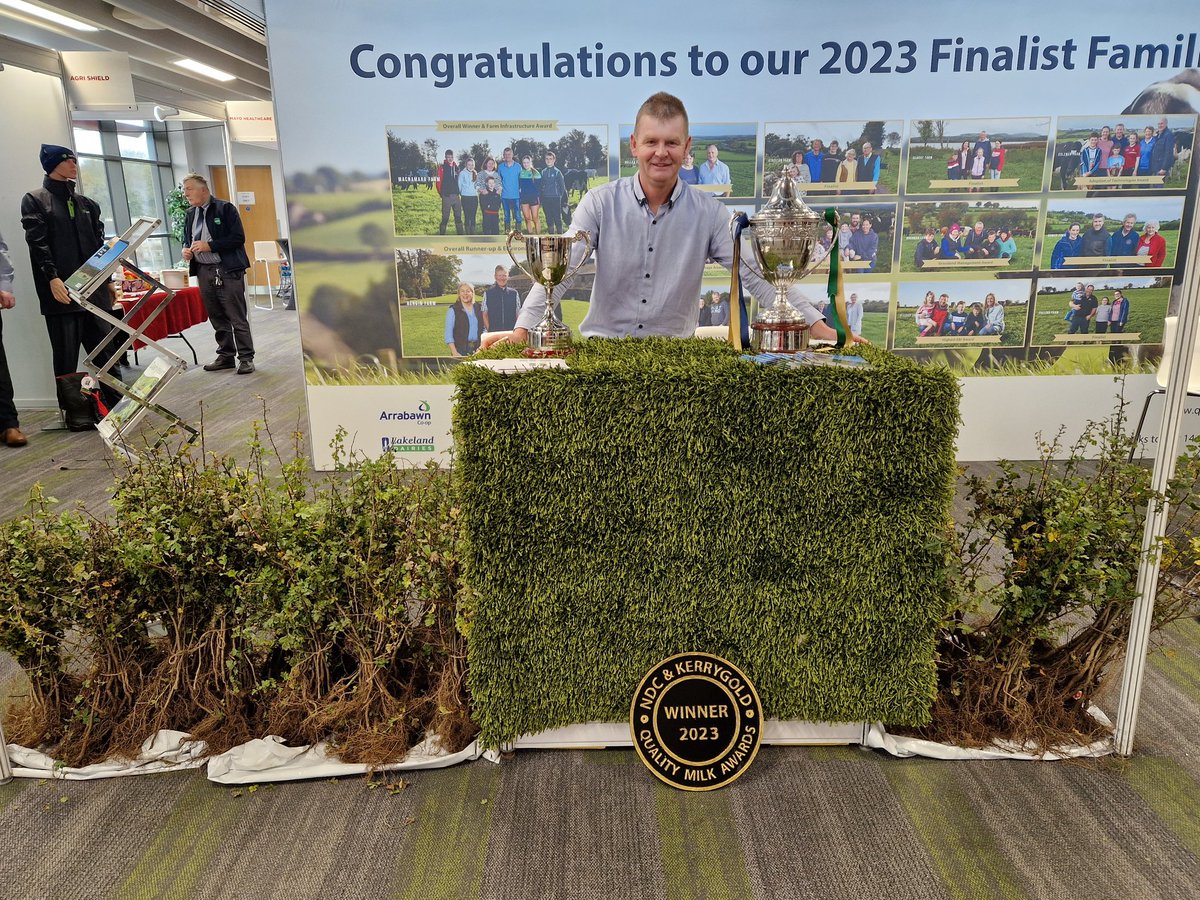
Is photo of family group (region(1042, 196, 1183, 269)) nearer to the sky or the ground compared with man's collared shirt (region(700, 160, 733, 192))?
nearer to the ground

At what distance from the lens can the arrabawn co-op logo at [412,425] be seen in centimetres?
457

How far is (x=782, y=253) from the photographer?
1920mm

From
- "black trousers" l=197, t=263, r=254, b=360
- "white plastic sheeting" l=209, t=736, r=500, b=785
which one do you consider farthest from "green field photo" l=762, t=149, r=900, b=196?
"black trousers" l=197, t=263, r=254, b=360

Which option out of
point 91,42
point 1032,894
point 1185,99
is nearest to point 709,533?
point 1032,894

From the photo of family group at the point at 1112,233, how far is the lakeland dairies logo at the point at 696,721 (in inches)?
140

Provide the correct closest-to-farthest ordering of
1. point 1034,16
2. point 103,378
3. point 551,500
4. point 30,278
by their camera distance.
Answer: point 551,500
point 1034,16
point 103,378
point 30,278

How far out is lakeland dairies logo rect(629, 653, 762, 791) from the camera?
2.04 metres

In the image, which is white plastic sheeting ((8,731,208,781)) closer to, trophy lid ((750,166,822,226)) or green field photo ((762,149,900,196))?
trophy lid ((750,166,822,226))

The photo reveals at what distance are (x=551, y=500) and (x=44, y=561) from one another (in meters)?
1.30

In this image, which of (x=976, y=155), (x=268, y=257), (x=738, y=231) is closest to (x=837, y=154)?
(x=976, y=155)

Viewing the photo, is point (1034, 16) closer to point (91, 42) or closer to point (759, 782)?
point (759, 782)

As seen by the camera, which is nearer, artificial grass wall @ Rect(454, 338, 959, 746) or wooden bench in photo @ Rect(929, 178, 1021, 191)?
artificial grass wall @ Rect(454, 338, 959, 746)

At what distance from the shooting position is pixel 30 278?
5.79m

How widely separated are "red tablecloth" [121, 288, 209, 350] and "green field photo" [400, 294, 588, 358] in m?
3.20
